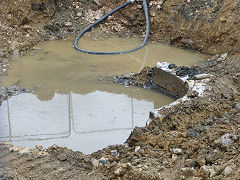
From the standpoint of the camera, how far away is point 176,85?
26.6 feet

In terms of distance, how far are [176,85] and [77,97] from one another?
2029 millimetres

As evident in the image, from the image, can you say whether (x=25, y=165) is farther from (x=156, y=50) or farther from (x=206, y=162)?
(x=156, y=50)

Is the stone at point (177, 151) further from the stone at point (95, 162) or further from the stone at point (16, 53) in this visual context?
the stone at point (16, 53)

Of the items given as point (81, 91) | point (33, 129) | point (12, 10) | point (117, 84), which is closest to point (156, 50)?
point (117, 84)

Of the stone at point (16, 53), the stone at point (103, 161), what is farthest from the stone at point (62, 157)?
the stone at point (16, 53)

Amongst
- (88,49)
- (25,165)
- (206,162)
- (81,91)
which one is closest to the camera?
(206,162)

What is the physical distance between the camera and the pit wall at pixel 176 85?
260 inches

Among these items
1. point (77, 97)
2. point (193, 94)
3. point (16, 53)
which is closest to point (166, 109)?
point (193, 94)

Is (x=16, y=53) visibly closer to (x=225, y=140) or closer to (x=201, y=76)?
(x=201, y=76)

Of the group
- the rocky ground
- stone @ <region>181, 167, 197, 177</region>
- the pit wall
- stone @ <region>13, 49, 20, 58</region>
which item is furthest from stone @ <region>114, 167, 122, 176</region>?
stone @ <region>13, 49, 20, 58</region>

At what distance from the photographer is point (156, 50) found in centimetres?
1063

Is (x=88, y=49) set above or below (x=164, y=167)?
above

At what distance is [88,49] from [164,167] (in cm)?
614

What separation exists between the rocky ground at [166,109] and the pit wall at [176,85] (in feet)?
0.29
